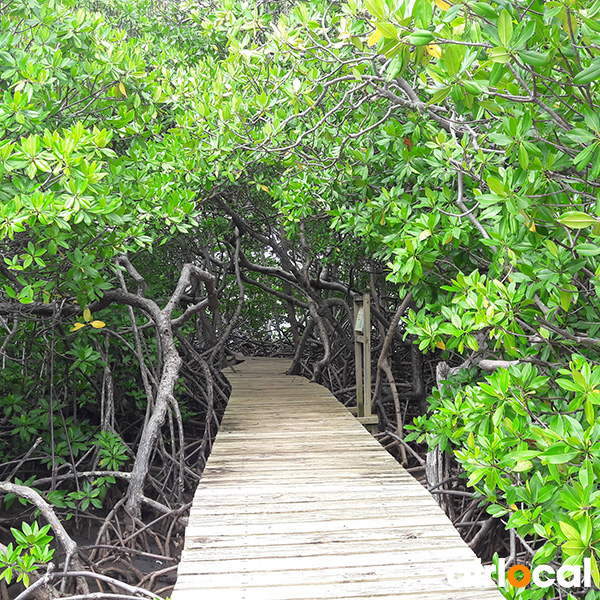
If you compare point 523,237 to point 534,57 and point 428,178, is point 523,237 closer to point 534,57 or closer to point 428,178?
point 534,57

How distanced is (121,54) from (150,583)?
9.69ft

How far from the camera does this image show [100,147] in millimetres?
2670

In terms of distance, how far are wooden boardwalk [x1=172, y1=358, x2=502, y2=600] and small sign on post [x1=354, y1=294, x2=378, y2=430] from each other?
2.33 feet

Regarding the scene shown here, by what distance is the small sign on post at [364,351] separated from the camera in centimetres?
443

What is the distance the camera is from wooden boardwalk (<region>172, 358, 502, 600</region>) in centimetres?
197

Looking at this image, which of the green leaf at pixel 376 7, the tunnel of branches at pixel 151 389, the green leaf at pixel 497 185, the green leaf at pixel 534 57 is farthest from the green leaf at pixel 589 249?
the tunnel of branches at pixel 151 389

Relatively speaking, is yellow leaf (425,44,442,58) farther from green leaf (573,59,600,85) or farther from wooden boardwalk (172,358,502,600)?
wooden boardwalk (172,358,502,600)

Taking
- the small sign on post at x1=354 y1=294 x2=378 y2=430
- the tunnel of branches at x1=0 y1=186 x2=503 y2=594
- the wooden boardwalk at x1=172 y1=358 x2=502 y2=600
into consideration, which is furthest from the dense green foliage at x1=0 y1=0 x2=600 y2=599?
the small sign on post at x1=354 y1=294 x2=378 y2=430

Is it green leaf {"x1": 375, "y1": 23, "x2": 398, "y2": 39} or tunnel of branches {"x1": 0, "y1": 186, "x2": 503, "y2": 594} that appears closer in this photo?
green leaf {"x1": 375, "y1": 23, "x2": 398, "y2": 39}

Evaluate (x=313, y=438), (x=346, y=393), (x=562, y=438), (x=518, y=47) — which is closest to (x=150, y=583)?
(x=313, y=438)

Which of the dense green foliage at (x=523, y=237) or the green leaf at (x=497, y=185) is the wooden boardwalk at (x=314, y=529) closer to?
the dense green foliage at (x=523, y=237)

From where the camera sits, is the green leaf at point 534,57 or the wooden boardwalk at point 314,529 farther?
the wooden boardwalk at point 314,529

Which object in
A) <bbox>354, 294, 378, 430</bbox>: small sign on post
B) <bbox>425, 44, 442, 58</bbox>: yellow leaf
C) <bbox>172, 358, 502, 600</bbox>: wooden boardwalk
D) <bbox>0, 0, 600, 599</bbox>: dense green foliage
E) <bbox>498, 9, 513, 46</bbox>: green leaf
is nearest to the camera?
<bbox>498, 9, 513, 46</bbox>: green leaf

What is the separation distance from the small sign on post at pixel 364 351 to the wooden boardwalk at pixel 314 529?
2.33 feet
